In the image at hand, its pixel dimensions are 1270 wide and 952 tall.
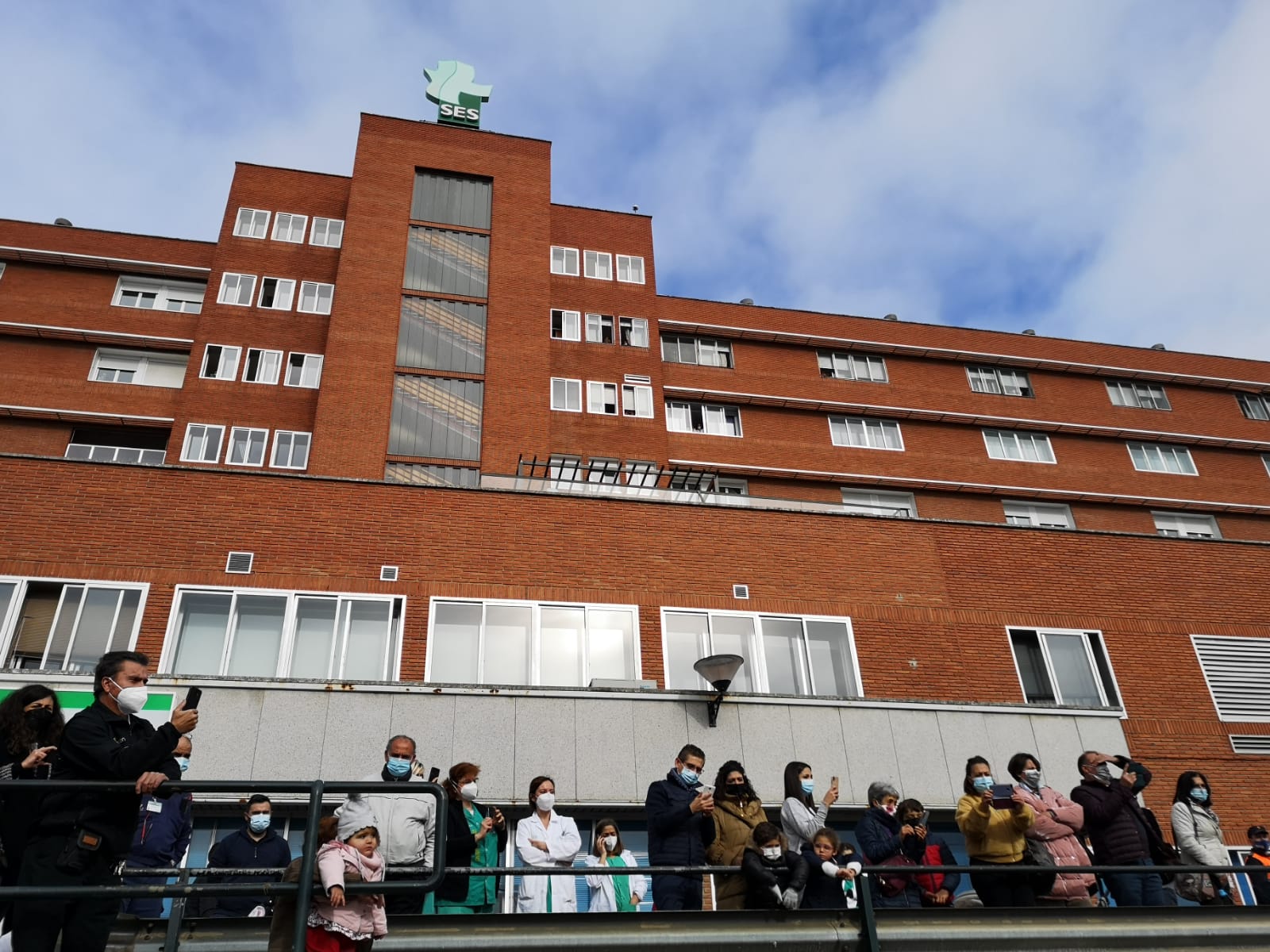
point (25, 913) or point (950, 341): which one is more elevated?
point (950, 341)

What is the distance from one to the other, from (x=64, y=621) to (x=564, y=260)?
24.1 m

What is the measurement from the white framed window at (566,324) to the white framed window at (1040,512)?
17.4m

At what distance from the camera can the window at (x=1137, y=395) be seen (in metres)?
42.6

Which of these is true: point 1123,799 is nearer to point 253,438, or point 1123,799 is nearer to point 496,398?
point 496,398

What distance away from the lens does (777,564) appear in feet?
61.1

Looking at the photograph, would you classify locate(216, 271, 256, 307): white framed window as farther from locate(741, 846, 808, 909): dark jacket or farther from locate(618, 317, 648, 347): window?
locate(741, 846, 808, 909): dark jacket

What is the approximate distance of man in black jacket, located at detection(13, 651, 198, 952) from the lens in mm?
5570

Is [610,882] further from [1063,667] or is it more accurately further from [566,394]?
[566,394]

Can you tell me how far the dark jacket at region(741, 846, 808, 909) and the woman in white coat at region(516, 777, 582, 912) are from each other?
2.10m

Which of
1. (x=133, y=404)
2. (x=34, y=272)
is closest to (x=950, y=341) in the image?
(x=133, y=404)

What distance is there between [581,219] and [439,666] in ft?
80.1

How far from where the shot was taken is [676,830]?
8641 mm

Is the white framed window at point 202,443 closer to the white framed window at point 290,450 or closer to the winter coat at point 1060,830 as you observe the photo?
the white framed window at point 290,450

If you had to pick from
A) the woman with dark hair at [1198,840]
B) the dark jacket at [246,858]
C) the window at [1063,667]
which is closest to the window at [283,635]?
the dark jacket at [246,858]
